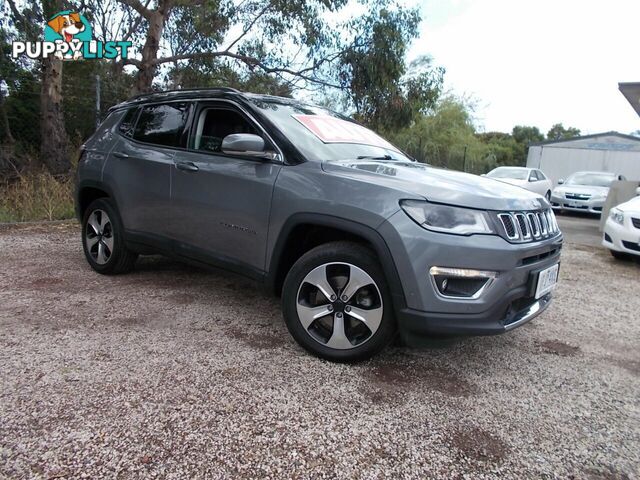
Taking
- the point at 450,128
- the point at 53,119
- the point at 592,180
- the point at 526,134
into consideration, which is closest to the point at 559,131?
the point at 526,134

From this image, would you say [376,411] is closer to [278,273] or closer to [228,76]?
[278,273]

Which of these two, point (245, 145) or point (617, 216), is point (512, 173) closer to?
point (617, 216)

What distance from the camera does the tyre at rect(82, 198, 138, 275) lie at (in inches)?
167

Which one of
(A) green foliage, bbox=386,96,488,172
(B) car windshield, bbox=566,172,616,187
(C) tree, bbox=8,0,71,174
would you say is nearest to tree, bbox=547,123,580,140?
(A) green foliage, bbox=386,96,488,172

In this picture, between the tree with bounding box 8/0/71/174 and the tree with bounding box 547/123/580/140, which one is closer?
the tree with bounding box 8/0/71/174

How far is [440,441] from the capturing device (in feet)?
7.19

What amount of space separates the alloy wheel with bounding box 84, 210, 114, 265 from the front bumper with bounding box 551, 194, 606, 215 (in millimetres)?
12466

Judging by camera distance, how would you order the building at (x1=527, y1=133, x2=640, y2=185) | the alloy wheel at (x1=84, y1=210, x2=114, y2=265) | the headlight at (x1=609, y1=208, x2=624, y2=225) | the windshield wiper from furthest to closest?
the building at (x1=527, y1=133, x2=640, y2=185) < the headlight at (x1=609, y1=208, x2=624, y2=225) < the alloy wheel at (x1=84, y1=210, x2=114, y2=265) < the windshield wiper

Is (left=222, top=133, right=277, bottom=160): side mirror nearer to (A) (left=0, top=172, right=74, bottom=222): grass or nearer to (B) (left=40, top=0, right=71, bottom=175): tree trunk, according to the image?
(A) (left=0, top=172, right=74, bottom=222): grass

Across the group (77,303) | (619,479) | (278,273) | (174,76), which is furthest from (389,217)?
(174,76)

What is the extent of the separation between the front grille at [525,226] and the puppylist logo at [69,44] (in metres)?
10.5

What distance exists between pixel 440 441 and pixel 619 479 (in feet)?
2.44

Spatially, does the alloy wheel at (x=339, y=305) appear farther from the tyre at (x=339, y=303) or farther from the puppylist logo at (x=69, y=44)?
the puppylist logo at (x=69, y=44)

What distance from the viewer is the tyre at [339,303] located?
2.66 m
